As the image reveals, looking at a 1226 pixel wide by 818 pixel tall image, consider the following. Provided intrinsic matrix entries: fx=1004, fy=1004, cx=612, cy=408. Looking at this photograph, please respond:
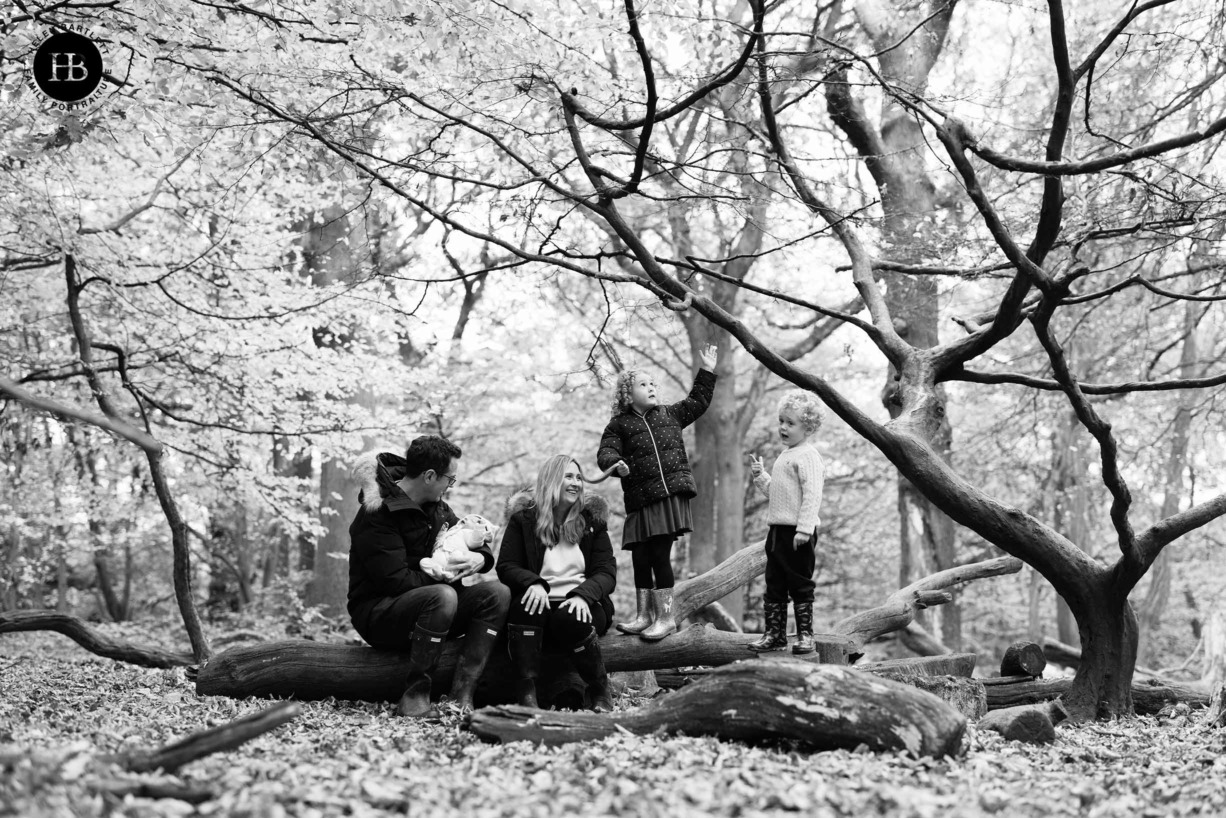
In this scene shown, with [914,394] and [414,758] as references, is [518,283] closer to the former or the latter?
[914,394]

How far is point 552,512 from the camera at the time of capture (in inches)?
206

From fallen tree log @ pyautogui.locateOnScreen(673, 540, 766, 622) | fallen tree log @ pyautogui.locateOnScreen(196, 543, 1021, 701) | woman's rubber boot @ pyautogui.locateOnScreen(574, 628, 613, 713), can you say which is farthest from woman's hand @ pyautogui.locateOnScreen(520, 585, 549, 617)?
→ fallen tree log @ pyautogui.locateOnScreen(673, 540, 766, 622)

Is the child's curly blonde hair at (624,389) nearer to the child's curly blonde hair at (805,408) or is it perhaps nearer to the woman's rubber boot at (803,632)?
the child's curly blonde hair at (805,408)

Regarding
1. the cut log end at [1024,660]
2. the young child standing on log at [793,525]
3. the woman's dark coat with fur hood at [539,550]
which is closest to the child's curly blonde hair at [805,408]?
the young child standing on log at [793,525]

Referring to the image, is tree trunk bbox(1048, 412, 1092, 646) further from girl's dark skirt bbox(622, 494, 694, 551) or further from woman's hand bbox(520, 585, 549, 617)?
woman's hand bbox(520, 585, 549, 617)

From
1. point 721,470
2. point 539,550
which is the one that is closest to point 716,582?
point 539,550

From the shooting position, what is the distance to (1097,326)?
13648 mm

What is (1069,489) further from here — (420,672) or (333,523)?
(420,672)

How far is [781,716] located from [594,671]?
1.49 m

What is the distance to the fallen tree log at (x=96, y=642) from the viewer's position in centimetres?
761

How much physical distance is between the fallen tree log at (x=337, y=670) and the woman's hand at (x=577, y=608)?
46 cm

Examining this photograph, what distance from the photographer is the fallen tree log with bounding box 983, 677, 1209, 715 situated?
6168 millimetres

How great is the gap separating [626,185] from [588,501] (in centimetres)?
169

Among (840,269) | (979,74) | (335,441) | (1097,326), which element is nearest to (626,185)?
(840,269)
